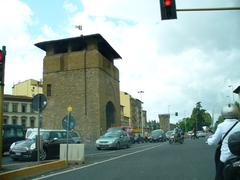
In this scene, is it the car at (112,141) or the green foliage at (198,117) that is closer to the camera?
the car at (112,141)

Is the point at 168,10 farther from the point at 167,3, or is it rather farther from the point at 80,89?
the point at 80,89

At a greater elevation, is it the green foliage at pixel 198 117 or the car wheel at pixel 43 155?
the green foliage at pixel 198 117

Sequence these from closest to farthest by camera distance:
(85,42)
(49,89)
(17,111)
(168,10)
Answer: (168,10)
(85,42)
(49,89)
(17,111)

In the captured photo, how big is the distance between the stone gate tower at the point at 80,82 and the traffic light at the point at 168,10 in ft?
172

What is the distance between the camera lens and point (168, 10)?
14.7 metres

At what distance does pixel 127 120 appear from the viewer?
436 feet

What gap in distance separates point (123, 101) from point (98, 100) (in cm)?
6772

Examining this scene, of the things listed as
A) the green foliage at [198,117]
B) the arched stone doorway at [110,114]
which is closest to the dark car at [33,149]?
the arched stone doorway at [110,114]

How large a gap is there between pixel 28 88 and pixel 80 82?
48.6m

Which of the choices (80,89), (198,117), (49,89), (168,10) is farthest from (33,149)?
(198,117)

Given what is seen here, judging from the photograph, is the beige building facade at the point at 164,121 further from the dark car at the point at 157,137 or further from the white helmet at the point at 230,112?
the white helmet at the point at 230,112

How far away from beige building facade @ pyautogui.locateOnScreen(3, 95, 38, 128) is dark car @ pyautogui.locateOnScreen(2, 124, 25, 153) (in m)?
74.8

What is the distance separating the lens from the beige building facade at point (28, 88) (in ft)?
377

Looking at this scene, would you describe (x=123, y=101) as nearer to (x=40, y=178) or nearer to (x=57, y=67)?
(x=57, y=67)
